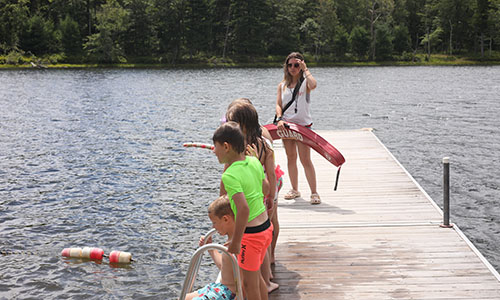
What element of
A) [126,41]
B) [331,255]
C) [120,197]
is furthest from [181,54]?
[331,255]

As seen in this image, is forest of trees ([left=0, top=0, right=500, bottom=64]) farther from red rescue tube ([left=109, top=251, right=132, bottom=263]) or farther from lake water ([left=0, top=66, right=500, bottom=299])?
red rescue tube ([left=109, top=251, right=132, bottom=263])

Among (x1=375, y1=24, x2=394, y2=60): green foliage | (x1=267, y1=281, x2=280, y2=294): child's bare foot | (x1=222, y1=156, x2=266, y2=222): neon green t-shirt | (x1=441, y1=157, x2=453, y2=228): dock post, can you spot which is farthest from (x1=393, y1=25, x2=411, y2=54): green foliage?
(x1=222, y1=156, x2=266, y2=222): neon green t-shirt

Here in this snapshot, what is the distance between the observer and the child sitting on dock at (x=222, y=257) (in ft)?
13.9

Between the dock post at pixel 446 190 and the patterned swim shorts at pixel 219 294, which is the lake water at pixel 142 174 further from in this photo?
the patterned swim shorts at pixel 219 294

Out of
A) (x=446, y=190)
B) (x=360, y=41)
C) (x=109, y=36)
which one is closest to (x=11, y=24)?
(x=109, y=36)

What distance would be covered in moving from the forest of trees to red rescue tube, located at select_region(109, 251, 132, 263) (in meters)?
74.7

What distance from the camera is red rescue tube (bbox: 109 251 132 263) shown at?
848 cm

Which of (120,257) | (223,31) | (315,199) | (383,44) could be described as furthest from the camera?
(223,31)

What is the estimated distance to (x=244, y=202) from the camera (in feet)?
13.1

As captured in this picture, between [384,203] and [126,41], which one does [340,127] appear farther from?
[126,41]

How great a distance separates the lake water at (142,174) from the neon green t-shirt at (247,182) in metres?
3.74

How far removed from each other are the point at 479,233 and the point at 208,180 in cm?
691

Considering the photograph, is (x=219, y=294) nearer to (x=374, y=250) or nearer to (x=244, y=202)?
(x=244, y=202)

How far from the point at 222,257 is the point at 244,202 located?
0.74 meters
